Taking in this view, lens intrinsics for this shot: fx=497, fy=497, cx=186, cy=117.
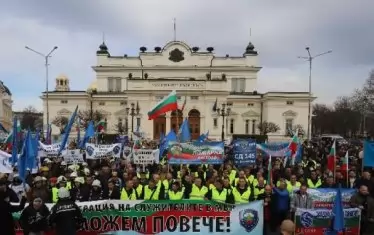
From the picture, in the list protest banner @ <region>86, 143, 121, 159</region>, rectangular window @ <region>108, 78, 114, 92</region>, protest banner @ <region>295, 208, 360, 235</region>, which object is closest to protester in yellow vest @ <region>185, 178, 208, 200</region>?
protest banner @ <region>295, 208, 360, 235</region>

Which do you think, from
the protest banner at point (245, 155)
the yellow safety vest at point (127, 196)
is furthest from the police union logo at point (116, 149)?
the yellow safety vest at point (127, 196)

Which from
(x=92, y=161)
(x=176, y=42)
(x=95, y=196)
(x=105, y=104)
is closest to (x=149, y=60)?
(x=176, y=42)

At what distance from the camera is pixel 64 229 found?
789 cm

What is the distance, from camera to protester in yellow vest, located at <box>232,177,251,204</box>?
10.5 meters

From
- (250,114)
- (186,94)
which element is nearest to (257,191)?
(186,94)

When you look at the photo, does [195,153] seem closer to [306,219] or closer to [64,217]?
[306,219]

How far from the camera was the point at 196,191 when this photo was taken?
1106 centimetres

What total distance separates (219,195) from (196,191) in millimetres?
588

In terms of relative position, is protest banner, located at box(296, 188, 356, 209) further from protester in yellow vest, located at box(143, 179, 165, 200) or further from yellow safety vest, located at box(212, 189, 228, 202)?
protester in yellow vest, located at box(143, 179, 165, 200)

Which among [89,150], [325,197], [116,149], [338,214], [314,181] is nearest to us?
[338,214]

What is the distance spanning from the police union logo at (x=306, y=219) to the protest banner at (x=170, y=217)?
917 mm

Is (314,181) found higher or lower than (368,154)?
lower

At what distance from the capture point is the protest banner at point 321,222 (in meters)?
10.0

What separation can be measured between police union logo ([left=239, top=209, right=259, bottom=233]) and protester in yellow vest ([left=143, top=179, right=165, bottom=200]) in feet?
6.50
